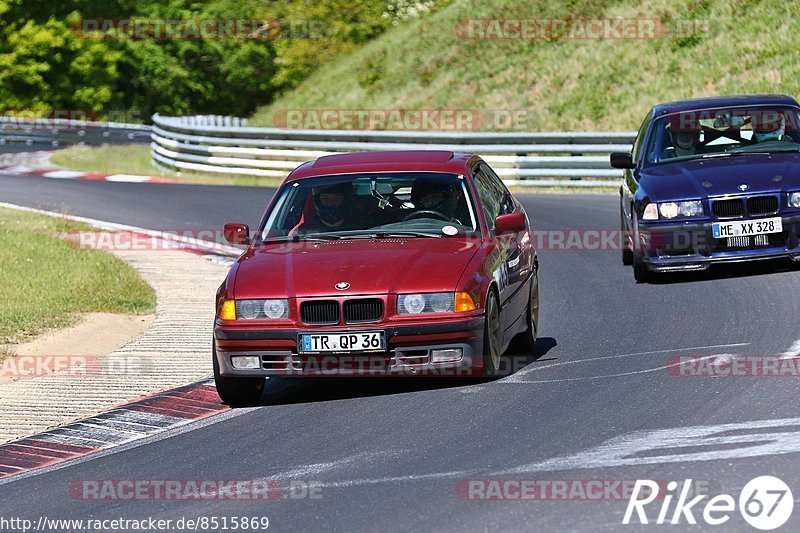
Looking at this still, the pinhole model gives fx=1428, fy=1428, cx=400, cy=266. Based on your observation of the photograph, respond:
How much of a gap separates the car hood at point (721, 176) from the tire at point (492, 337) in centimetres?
415

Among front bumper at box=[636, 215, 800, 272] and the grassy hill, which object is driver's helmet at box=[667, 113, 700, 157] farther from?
the grassy hill

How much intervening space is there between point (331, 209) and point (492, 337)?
1774 millimetres

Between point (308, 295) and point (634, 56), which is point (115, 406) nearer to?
point (308, 295)

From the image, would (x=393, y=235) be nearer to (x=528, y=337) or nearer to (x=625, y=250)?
(x=528, y=337)

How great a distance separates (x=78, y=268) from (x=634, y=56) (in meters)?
21.3

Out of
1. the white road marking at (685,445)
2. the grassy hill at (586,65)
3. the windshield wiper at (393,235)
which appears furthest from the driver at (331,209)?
the grassy hill at (586,65)

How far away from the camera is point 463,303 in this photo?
9016 mm

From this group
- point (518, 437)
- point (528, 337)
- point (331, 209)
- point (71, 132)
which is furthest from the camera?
point (71, 132)

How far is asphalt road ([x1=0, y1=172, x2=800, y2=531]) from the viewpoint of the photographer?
654 cm

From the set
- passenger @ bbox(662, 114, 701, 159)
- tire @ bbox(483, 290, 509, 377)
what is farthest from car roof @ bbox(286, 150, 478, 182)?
passenger @ bbox(662, 114, 701, 159)

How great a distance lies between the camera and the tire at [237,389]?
9336 mm

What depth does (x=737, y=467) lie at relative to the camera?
6.80 meters

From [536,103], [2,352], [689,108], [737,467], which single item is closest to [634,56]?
[536,103]

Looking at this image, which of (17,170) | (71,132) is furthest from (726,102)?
(71,132)
